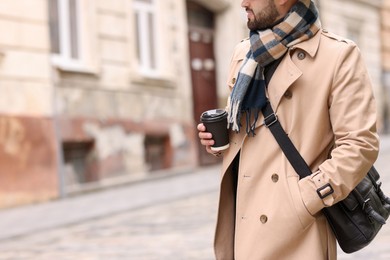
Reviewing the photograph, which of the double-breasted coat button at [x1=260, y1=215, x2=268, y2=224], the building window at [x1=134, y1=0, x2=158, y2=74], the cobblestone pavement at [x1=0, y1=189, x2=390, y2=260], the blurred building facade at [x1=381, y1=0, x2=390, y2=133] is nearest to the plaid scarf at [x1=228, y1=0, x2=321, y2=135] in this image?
the double-breasted coat button at [x1=260, y1=215, x2=268, y2=224]

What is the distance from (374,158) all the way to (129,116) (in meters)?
9.68

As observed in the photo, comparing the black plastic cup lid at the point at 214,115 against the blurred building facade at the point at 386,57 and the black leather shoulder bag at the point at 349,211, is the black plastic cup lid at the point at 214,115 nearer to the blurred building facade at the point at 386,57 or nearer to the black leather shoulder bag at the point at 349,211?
the black leather shoulder bag at the point at 349,211

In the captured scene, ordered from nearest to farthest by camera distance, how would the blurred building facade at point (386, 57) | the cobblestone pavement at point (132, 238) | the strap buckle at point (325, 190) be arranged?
the strap buckle at point (325, 190) < the cobblestone pavement at point (132, 238) < the blurred building facade at point (386, 57)

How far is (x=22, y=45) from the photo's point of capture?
998cm

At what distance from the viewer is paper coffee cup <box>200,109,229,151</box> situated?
2.67m

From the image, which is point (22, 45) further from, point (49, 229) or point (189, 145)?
point (189, 145)

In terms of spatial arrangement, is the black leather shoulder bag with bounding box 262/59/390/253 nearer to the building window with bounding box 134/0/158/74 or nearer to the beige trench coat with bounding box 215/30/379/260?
the beige trench coat with bounding box 215/30/379/260

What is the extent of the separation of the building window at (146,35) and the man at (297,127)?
10130mm

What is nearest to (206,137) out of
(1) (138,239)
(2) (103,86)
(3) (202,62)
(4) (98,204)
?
(1) (138,239)

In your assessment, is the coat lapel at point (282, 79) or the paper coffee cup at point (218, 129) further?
the paper coffee cup at point (218, 129)

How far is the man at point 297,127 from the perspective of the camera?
2404mm

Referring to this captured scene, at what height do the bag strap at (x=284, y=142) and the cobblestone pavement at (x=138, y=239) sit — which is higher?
the bag strap at (x=284, y=142)

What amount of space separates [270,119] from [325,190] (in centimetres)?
33

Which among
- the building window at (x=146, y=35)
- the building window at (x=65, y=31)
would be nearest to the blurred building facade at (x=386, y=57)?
the building window at (x=146, y=35)
